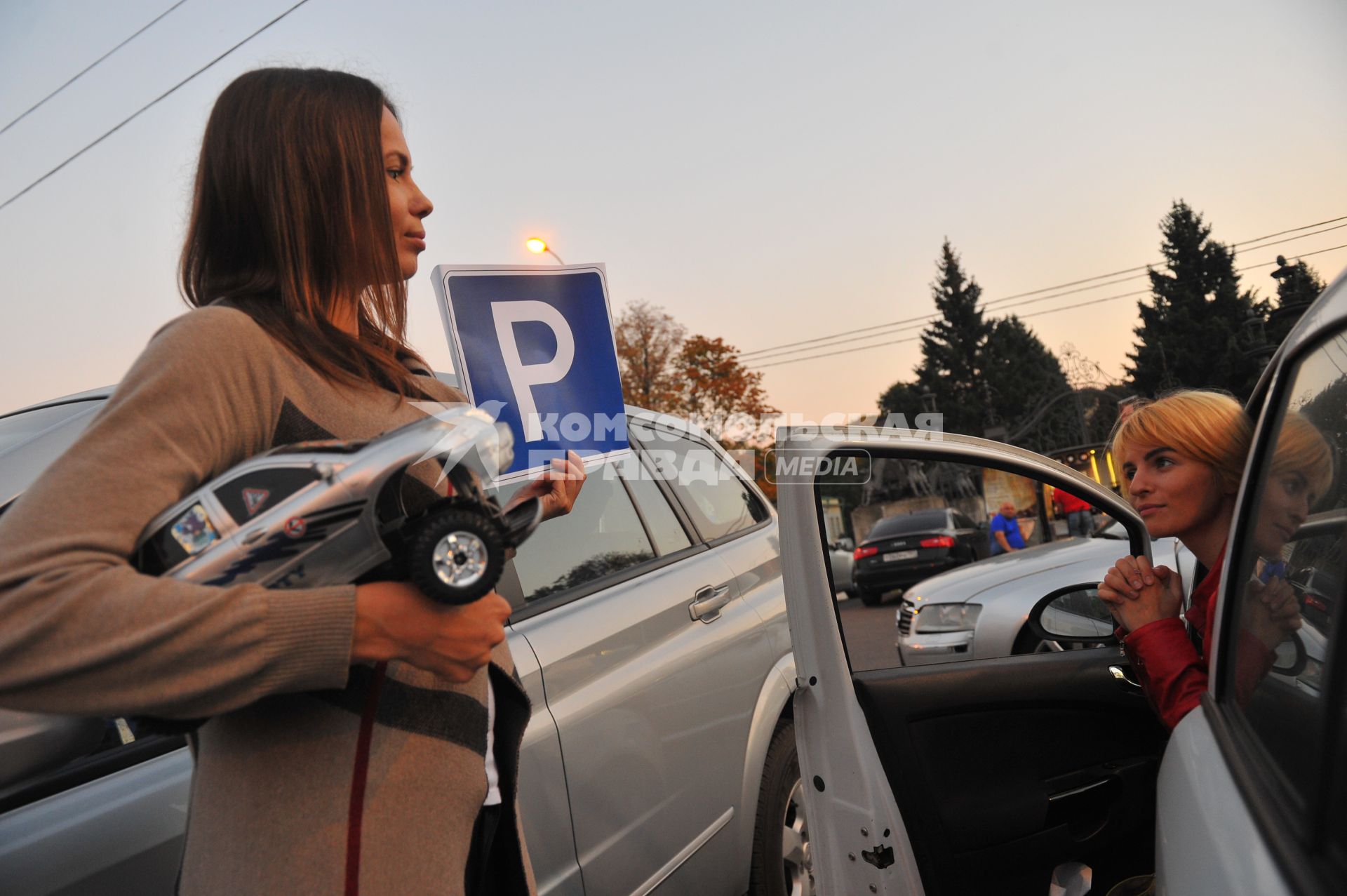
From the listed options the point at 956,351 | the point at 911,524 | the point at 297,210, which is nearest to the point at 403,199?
the point at 297,210

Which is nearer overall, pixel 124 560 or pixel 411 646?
pixel 124 560

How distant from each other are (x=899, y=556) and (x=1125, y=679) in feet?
44.4

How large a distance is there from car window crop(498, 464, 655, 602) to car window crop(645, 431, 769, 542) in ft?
0.97

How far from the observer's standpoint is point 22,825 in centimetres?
150

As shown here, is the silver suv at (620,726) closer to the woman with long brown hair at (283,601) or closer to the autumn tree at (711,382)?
the woman with long brown hair at (283,601)

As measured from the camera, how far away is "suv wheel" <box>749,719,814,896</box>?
2.93 metres

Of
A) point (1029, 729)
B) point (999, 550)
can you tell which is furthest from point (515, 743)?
point (999, 550)

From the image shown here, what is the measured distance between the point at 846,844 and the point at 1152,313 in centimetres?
5496

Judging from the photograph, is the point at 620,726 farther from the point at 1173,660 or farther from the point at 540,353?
the point at 1173,660

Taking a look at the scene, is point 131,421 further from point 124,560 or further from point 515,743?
point 515,743

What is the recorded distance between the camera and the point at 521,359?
98.3 inches

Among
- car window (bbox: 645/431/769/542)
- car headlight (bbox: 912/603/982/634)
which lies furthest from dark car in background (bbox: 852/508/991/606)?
car window (bbox: 645/431/769/542)

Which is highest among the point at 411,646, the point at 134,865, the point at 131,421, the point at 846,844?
the point at 131,421

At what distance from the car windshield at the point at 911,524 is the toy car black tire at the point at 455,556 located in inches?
598
